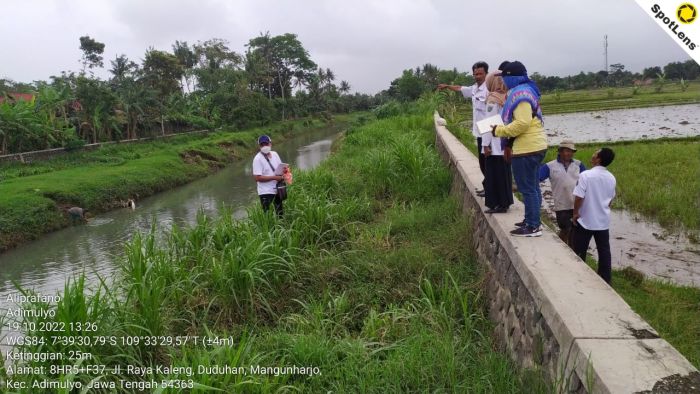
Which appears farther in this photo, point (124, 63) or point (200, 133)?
point (200, 133)

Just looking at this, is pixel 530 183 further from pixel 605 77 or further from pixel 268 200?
pixel 605 77

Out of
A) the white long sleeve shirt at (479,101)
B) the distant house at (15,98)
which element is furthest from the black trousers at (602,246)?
the distant house at (15,98)

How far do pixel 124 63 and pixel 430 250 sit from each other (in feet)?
95.9

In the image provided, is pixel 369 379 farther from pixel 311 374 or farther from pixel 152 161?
pixel 152 161

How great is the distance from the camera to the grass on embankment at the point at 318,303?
2553 mm

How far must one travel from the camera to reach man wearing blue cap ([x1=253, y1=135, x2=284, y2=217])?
5.32 m

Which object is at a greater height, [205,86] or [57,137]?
[205,86]

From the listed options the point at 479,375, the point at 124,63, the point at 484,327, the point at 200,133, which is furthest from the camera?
the point at 200,133

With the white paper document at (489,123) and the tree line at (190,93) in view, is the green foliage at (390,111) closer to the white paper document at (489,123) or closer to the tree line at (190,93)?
the tree line at (190,93)

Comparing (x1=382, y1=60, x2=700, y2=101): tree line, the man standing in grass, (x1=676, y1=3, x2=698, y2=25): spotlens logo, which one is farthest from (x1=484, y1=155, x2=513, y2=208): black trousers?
(x1=382, y1=60, x2=700, y2=101): tree line

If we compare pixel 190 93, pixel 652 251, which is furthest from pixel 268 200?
pixel 190 93

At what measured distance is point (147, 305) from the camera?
10.6ft

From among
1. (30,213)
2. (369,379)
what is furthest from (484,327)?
(30,213)

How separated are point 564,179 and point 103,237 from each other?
36.7 ft
